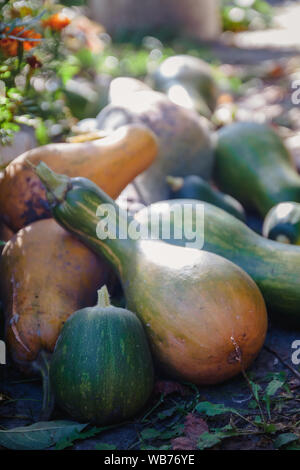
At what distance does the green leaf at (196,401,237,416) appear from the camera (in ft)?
5.81

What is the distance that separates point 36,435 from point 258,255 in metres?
1.06

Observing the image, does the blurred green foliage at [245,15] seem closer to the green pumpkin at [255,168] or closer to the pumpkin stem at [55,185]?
the green pumpkin at [255,168]

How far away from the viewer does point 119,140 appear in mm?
2641

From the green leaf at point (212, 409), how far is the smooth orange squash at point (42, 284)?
22.7 inches

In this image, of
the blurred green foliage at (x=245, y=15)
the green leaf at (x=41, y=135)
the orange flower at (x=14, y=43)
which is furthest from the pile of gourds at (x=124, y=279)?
the blurred green foliage at (x=245, y=15)

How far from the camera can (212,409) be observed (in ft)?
5.86

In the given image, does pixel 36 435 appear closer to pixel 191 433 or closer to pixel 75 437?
pixel 75 437

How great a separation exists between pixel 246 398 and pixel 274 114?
3.66 metres

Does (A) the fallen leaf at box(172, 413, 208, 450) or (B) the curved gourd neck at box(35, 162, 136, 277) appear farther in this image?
(B) the curved gourd neck at box(35, 162, 136, 277)

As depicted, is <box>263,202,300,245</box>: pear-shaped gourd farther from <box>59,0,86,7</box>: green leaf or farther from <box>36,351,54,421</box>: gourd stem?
<box>59,0,86,7</box>: green leaf

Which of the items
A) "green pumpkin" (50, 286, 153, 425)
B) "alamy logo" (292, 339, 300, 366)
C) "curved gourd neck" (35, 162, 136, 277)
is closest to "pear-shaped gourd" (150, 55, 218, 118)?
"curved gourd neck" (35, 162, 136, 277)

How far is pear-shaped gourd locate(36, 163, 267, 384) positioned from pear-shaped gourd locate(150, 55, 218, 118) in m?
2.46

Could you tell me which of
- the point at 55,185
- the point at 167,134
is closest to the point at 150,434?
the point at 55,185

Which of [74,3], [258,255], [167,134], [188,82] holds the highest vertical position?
[74,3]
